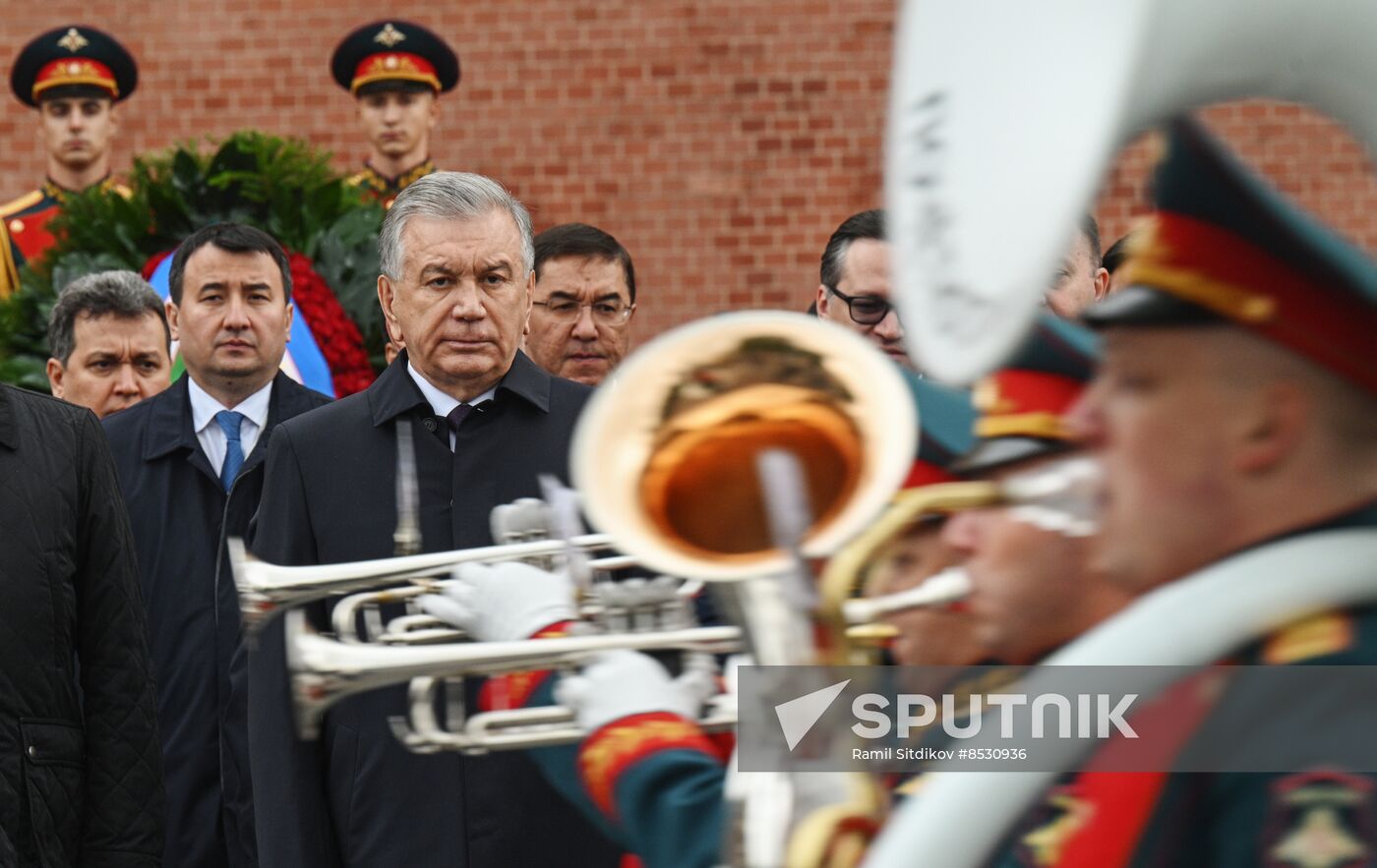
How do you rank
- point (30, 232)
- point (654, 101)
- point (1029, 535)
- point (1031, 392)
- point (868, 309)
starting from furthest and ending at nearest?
point (654, 101) < point (30, 232) < point (868, 309) < point (1031, 392) < point (1029, 535)

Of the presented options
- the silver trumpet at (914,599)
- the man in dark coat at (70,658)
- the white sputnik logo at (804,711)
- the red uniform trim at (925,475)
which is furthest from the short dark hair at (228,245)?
the white sputnik logo at (804,711)

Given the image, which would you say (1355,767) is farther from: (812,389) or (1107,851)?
(812,389)

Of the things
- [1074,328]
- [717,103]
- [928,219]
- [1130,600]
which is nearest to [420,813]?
[1074,328]

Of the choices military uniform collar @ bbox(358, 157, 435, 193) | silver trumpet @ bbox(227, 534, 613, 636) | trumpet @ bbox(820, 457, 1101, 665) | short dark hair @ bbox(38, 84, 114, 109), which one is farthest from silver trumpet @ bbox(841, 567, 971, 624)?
short dark hair @ bbox(38, 84, 114, 109)

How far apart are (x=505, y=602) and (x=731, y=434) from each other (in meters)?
0.66

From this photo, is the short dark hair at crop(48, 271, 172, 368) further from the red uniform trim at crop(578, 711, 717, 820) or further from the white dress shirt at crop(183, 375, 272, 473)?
the red uniform trim at crop(578, 711, 717, 820)

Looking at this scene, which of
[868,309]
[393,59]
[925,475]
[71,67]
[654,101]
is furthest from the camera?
[654,101]

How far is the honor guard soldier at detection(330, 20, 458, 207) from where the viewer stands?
6.97 m

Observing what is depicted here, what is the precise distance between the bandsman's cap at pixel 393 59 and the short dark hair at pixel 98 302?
230 cm

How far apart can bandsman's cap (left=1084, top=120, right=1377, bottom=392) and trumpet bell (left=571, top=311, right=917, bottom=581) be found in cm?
52

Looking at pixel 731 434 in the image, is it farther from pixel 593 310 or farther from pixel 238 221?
pixel 238 221

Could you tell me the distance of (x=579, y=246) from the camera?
508 centimetres

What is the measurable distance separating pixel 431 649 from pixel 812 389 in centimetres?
74

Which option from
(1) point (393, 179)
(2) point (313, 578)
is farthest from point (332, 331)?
(2) point (313, 578)
